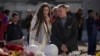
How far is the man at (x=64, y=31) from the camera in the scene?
588 centimetres

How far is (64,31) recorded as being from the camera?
5918 mm

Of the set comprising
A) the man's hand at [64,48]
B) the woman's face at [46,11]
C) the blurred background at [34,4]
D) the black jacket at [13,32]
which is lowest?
the blurred background at [34,4]

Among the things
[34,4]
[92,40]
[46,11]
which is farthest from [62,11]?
[34,4]

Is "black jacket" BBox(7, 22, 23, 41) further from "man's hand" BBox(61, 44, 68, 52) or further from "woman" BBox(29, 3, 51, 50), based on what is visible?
"man's hand" BBox(61, 44, 68, 52)

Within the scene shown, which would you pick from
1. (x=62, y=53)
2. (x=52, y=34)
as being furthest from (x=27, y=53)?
(x=52, y=34)

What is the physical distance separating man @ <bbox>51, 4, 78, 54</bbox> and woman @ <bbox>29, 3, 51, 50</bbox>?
0.47 m

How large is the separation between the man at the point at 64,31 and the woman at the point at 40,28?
1.55 ft

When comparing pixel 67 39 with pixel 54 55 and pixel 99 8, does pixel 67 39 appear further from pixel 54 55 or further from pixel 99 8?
pixel 99 8

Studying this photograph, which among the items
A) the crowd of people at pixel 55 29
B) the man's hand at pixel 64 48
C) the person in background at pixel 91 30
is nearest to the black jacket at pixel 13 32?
the crowd of people at pixel 55 29

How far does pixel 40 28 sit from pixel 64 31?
0.73 meters

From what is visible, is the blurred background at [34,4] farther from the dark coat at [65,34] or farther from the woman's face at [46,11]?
the dark coat at [65,34]

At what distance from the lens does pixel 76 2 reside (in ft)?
70.3

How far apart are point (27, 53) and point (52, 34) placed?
127cm

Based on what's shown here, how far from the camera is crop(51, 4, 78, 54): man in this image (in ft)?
19.3
